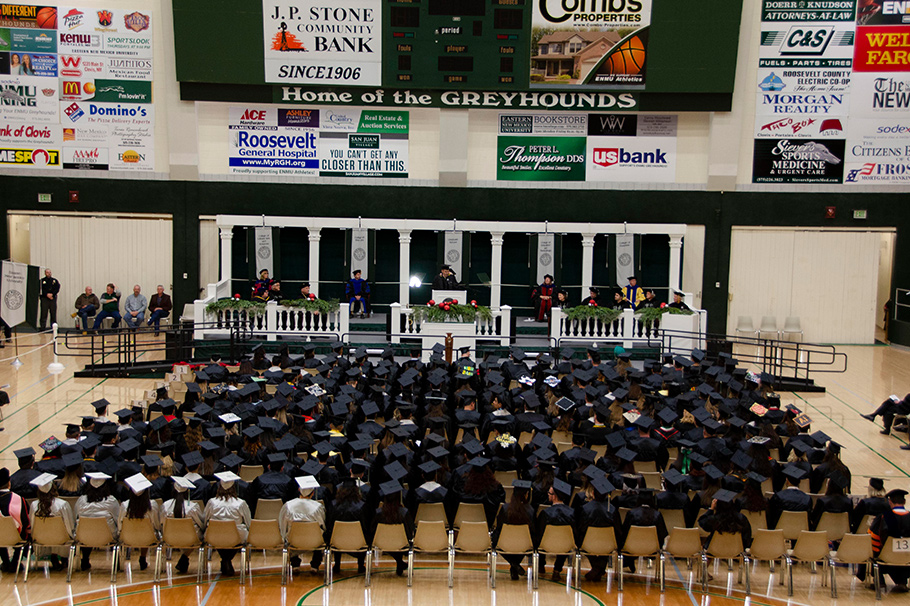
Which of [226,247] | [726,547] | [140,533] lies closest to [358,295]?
[226,247]

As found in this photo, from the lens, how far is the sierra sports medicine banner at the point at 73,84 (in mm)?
23984

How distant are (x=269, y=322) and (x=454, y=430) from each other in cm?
875

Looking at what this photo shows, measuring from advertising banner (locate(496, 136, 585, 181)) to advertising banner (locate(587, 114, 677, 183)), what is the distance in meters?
0.34

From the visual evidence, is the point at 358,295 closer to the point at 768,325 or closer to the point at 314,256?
the point at 314,256

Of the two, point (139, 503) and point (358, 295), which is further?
point (358, 295)

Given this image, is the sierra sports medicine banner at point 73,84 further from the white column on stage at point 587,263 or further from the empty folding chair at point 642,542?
the empty folding chair at point 642,542

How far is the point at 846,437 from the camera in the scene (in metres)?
16.2

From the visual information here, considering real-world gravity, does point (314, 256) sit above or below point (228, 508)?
above

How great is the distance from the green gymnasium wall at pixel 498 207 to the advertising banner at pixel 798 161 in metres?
0.50

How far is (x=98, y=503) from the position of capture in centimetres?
998

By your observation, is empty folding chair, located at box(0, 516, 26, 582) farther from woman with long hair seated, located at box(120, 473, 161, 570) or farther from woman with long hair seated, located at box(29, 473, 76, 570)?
woman with long hair seated, located at box(120, 473, 161, 570)

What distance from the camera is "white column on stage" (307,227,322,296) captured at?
24.2 meters

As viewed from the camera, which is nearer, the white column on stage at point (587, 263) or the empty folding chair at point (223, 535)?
the empty folding chair at point (223, 535)

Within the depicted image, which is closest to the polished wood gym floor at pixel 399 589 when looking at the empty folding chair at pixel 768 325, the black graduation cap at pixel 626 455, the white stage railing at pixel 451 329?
the black graduation cap at pixel 626 455
